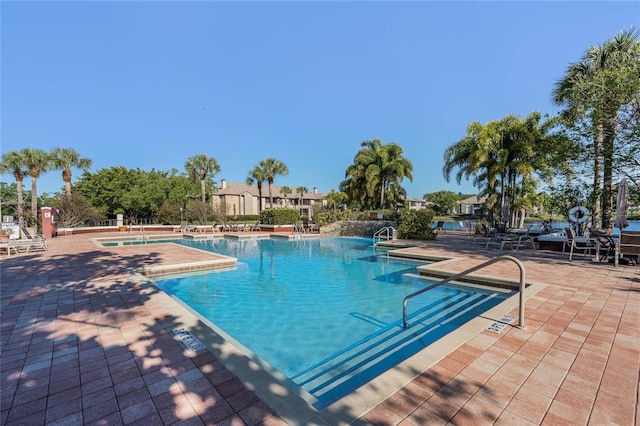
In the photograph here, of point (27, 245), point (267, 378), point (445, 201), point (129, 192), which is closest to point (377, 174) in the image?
point (27, 245)

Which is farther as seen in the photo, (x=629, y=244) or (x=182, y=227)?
(x=182, y=227)

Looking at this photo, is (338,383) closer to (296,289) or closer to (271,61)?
(296,289)

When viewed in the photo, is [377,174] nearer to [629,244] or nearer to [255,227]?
[255,227]

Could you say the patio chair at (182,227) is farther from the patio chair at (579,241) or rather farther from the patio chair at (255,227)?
the patio chair at (579,241)

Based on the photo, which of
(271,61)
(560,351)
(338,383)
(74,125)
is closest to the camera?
(560,351)

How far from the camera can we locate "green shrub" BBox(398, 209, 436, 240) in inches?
606

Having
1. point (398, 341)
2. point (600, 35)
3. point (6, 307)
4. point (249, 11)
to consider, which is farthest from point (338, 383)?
point (600, 35)

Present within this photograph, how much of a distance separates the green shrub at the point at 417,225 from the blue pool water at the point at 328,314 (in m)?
5.84

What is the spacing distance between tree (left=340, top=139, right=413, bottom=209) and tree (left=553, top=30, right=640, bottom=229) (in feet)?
42.3

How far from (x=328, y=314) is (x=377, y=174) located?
891 inches

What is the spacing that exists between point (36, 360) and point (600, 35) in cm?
2188

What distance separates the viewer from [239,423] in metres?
2.06

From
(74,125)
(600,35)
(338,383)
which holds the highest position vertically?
(600,35)

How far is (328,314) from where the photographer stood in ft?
18.7
